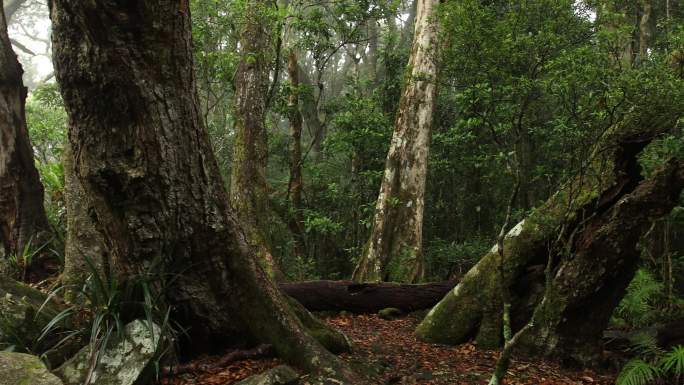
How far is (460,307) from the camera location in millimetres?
6305

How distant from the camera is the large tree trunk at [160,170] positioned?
3398mm

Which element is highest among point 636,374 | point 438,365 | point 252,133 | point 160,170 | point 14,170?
point 252,133

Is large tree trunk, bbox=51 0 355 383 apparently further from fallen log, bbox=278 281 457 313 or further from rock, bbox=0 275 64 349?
fallen log, bbox=278 281 457 313

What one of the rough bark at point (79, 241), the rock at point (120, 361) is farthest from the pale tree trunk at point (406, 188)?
the rock at point (120, 361)

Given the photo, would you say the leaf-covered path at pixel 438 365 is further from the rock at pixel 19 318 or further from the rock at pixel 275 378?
the rock at pixel 19 318

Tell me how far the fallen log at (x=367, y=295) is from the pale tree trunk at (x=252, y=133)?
5.16 ft

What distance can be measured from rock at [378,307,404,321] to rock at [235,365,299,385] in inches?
156

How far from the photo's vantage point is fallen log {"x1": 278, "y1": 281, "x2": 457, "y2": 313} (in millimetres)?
7668

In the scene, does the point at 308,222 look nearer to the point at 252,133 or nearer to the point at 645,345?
the point at 252,133

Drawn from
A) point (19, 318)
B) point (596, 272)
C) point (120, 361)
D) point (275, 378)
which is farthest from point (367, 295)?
Result: point (19, 318)

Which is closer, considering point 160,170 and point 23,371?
point 23,371

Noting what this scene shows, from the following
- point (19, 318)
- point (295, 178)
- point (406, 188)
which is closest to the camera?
point (19, 318)

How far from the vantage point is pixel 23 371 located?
3.25 meters

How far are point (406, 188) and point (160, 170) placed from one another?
21.3 feet
